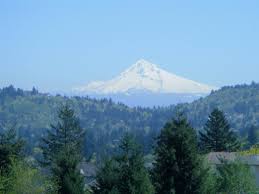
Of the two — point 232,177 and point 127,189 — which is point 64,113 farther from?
point 127,189

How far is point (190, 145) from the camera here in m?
37.7

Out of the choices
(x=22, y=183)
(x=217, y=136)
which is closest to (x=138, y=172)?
(x=22, y=183)

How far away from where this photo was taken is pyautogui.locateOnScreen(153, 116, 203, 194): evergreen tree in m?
37.2

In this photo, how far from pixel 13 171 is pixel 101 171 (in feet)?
21.7

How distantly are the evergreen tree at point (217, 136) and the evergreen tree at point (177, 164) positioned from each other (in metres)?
49.4

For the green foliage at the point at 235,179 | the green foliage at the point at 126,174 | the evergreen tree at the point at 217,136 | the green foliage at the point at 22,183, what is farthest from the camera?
the evergreen tree at the point at 217,136

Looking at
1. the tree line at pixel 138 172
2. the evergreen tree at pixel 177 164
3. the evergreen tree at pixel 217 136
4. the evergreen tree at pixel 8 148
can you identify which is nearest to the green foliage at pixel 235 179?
the tree line at pixel 138 172

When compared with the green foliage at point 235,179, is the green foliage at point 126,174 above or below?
above

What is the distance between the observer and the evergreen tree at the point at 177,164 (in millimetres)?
37188

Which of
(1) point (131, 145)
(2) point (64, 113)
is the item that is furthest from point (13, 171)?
(2) point (64, 113)

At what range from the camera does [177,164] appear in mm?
37500

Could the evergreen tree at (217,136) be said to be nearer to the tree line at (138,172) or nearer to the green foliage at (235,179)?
the green foliage at (235,179)

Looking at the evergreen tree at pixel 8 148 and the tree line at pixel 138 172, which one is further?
the evergreen tree at pixel 8 148

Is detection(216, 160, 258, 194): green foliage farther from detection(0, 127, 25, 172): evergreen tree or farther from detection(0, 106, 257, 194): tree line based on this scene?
detection(0, 127, 25, 172): evergreen tree
